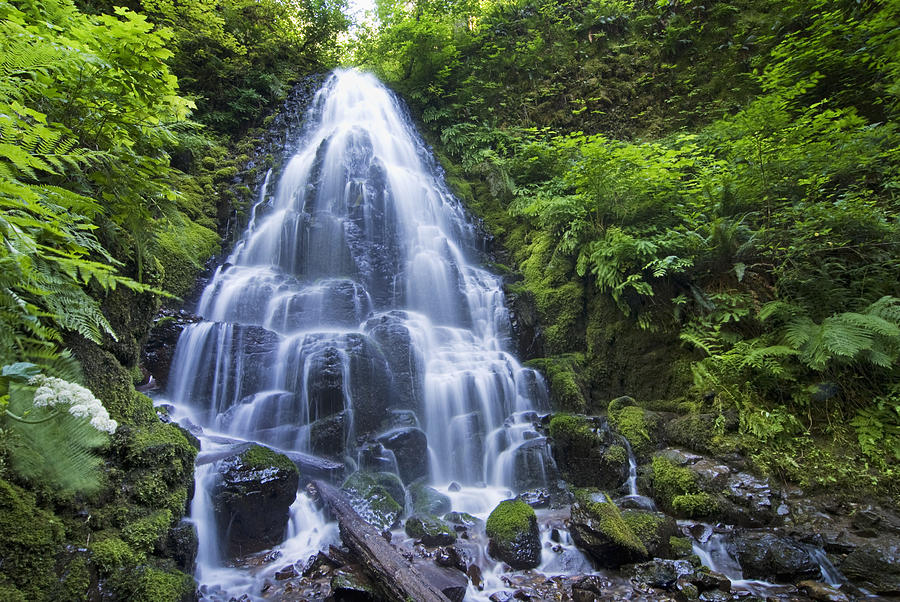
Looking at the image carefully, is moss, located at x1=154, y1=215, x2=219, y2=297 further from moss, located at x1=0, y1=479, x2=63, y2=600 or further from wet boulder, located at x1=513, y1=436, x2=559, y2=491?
wet boulder, located at x1=513, y1=436, x2=559, y2=491

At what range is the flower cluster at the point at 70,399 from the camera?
1511 mm

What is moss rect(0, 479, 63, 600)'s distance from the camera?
2279mm

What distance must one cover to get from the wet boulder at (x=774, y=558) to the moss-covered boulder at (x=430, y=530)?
119 inches

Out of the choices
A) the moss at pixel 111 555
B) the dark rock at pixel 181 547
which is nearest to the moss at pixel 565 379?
the dark rock at pixel 181 547

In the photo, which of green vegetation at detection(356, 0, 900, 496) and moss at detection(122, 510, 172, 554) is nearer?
moss at detection(122, 510, 172, 554)

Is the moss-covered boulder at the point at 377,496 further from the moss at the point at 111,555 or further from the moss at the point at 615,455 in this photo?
the moss at the point at 615,455

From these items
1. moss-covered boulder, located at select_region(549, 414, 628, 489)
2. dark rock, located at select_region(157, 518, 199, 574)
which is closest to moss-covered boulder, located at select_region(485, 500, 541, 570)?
moss-covered boulder, located at select_region(549, 414, 628, 489)

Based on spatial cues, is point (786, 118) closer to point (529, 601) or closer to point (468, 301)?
point (468, 301)

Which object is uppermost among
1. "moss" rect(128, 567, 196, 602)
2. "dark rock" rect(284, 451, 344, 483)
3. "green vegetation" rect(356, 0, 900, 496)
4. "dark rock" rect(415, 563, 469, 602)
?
"green vegetation" rect(356, 0, 900, 496)

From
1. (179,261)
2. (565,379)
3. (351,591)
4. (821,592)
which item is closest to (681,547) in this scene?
(821,592)

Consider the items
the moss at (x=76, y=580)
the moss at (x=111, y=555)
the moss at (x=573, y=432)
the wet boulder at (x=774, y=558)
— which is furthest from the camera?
the moss at (x=573, y=432)

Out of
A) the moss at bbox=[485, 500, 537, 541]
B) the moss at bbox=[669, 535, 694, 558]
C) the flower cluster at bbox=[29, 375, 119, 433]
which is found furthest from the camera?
the moss at bbox=[485, 500, 537, 541]

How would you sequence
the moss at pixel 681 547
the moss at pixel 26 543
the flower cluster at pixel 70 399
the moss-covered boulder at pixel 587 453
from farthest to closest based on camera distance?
the moss-covered boulder at pixel 587 453 → the moss at pixel 681 547 → the moss at pixel 26 543 → the flower cluster at pixel 70 399

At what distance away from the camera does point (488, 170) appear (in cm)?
1221
